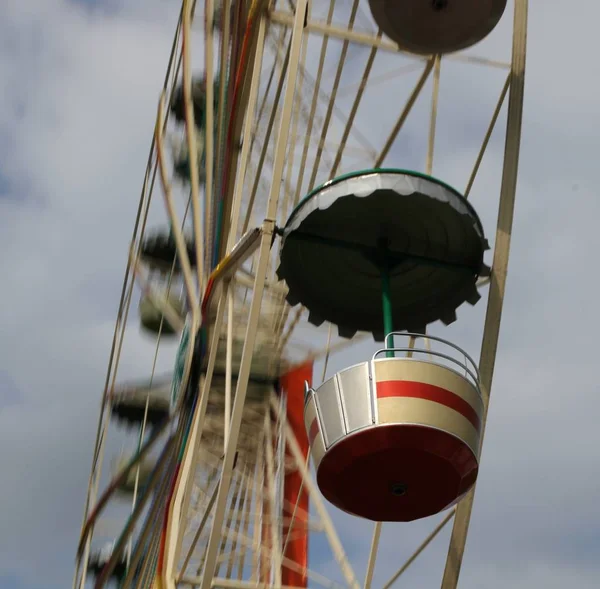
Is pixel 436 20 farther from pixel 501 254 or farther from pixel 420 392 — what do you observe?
pixel 420 392

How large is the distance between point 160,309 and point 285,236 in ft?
29.3

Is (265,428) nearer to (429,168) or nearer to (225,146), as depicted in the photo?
(225,146)

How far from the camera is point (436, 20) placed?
1115cm

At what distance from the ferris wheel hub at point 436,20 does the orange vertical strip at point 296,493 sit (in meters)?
5.71

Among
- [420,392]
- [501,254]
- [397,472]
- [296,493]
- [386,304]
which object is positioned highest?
[296,493]

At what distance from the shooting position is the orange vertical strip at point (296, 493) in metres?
15.1

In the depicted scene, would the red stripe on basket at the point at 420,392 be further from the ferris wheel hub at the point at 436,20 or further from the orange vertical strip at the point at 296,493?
the orange vertical strip at the point at 296,493

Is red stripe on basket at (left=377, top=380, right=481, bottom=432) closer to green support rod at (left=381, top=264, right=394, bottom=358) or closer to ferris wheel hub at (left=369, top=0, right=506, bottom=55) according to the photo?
green support rod at (left=381, top=264, right=394, bottom=358)

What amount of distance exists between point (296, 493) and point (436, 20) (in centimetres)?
768

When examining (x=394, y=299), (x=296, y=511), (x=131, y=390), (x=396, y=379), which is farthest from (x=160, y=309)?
(x=396, y=379)

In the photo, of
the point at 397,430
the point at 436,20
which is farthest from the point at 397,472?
the point at 436,20

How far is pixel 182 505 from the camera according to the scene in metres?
11.6

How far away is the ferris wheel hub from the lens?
36.1ft

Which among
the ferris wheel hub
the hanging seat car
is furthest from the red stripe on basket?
the ferris wheel hub
